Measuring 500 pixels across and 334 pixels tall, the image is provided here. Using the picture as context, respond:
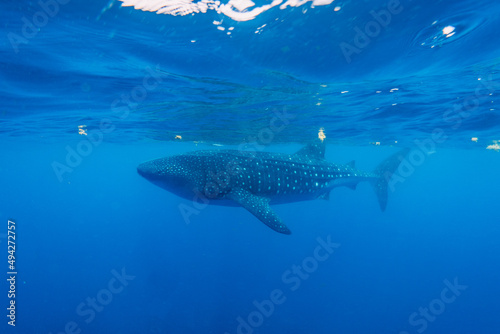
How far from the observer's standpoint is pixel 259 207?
770cm

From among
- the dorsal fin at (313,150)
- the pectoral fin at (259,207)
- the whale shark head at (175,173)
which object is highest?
the whale shark head at (175,173)

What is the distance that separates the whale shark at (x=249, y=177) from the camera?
304 inches

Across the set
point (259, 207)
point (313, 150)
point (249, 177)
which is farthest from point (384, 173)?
point (259, 207)

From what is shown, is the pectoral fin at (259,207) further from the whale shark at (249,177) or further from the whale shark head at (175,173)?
the whale shark head at (175,173)

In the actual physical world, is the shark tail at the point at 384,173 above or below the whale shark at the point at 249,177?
below

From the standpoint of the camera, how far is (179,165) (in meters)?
8.05

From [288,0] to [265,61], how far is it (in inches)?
132

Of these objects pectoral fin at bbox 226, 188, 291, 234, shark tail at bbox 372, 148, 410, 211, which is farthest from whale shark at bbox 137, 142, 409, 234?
shark tail at bbox 372, 148, 410, 211

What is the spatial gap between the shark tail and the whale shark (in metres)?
3.09

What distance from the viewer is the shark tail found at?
13.3 metres

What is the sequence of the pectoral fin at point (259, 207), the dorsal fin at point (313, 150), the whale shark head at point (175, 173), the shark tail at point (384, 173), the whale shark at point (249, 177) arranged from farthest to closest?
the shark tail at point (384, 173) < the dorsal fin at point (313, 150) < the whale shark at point (249, 177) < the whale shark head at point (175, 173) < the pectoral fin at point (259, 207)

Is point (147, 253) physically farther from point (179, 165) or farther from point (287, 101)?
point (179, 165)

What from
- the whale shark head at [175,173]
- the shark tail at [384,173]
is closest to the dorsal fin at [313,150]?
the shark tail at [384,173]

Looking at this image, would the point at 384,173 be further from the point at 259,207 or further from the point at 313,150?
the point at 259,207
